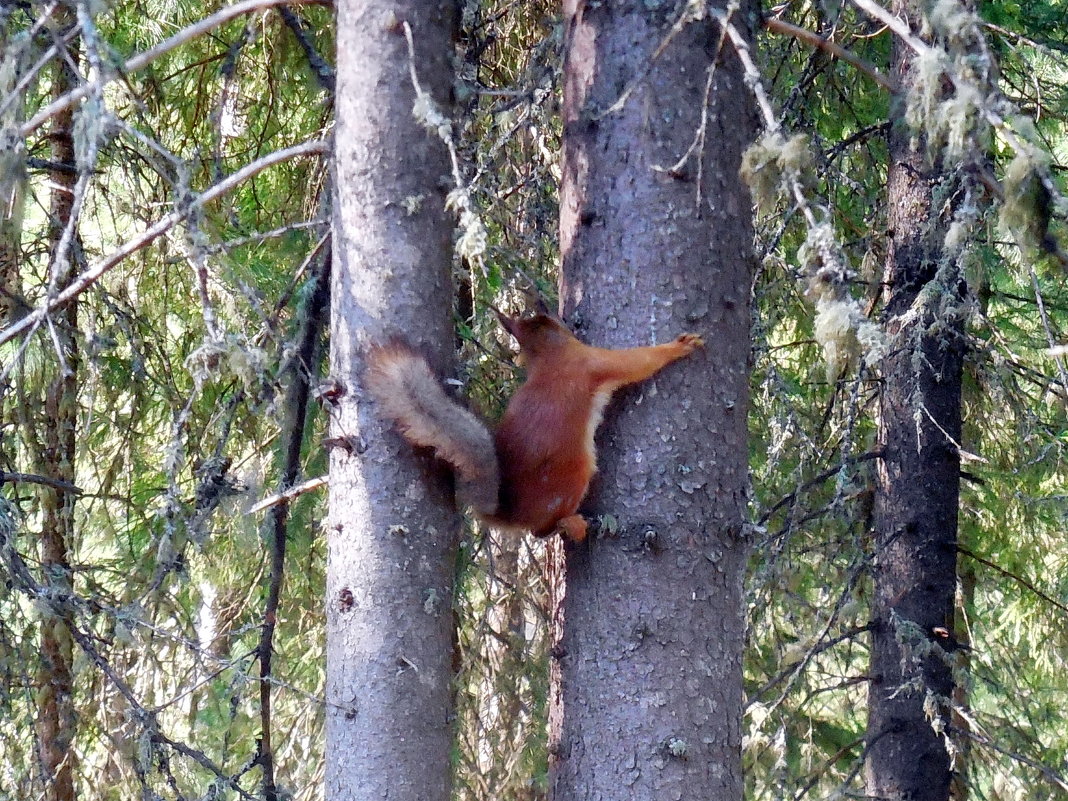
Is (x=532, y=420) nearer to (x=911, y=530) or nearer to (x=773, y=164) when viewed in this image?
(x=773, y=164)

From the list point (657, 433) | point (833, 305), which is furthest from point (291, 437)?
point (833, 305)

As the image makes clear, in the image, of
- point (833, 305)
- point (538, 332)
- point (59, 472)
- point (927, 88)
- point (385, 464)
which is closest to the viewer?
point (833, 305)

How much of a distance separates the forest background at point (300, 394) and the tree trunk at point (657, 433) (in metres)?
0.10

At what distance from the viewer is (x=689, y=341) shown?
3080 mm

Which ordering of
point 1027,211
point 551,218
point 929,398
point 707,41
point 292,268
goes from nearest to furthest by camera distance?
point 1027,211, point 707,41, point 551,218, point 292,268, point 929,398

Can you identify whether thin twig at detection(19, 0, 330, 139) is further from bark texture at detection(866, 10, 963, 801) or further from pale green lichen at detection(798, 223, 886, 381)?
bark texture at detection(866, 10, 963, 801)

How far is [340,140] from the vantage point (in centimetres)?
312

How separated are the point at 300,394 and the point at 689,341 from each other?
4.23 ft

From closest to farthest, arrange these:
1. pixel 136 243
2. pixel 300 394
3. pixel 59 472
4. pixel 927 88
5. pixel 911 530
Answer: pixel 927 88 < pixel 136 243 < pixel 300 394 < pixel 59 472 < pixel 911 530

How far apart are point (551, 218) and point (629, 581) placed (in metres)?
1.60

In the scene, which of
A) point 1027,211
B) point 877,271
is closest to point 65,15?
point 1027,211

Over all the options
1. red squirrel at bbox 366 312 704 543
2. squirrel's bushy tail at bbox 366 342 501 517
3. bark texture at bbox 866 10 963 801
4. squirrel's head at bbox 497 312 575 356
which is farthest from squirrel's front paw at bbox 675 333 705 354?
bark texture at bbox 866 10 963 801

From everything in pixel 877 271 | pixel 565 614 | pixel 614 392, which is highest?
pixel 877 271

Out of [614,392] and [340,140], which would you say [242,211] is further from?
[614,392]
